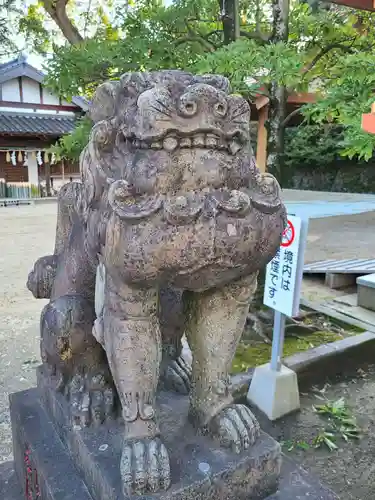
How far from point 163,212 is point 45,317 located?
56 cm

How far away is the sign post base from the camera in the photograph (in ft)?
8.97

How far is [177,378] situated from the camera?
1469 millimetres

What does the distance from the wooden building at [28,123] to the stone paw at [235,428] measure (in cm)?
1630

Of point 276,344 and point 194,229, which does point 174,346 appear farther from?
point 276,344

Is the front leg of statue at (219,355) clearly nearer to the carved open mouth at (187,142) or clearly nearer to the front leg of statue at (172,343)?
the front leg of statue at (172,343)

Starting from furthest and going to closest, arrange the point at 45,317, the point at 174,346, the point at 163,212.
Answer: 1. the point at 174,346
2. the point at 45,317
3. the point at 163,212

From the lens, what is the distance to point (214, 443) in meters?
1.16

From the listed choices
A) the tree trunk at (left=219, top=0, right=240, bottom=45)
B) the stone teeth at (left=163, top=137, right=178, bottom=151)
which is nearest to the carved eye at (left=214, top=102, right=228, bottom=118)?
the stone teeth at (left=163, top=137, right=178, bottom=151)

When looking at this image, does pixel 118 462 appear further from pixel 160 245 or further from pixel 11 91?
pixel 11 91

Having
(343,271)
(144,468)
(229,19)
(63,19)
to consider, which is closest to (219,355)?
(144,468)

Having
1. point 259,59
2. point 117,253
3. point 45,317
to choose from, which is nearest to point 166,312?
point 45,317

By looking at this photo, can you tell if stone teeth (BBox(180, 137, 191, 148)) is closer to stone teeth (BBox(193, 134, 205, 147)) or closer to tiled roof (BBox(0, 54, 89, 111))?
stone teeth (BBox(193, 134, 205, 147))

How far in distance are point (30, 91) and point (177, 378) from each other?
18306 millimetres

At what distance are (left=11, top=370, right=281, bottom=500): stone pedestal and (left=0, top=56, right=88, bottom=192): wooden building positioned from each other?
52.7 feet
